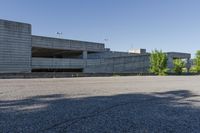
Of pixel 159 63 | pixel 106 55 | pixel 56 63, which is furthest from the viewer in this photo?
pixel 106 55

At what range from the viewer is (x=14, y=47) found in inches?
1578

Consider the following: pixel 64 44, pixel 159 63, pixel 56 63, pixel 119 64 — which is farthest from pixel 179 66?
pixel 56 63

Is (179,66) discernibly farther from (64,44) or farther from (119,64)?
(64,44)

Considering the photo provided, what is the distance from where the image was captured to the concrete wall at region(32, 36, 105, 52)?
146ft

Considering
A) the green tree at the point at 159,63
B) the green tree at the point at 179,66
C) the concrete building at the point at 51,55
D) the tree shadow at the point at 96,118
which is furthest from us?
the green tree at the point at 179,66

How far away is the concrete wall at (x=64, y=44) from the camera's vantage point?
44438mm

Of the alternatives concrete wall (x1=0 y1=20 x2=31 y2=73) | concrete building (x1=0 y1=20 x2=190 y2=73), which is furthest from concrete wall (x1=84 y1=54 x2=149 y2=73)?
concrete wall (x1=0 y1=20 x2=31 y2=73)

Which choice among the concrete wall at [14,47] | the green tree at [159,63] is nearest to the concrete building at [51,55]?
the concrete wall at [14,47]

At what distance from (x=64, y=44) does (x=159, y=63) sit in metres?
21.5

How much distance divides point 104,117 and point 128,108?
5.80ft

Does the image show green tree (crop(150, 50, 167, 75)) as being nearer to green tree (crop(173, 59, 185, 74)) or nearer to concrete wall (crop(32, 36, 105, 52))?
green tree (crop(173, 59, 185, 74))

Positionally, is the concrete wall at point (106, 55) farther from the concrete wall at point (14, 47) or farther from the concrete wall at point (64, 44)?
the concrete wall at point (14, 47)

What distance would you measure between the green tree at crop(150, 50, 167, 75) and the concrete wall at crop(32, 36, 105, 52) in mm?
14032

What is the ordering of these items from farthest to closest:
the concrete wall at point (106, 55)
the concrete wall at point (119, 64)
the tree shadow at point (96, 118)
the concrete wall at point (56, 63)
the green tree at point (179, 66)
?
the concrete wall at point (106, 55) → the green tree at point (179, 66) → the concrete wall at point (119, 64) → the concrete wall at point (56, 63) → the tree shadow at point (96, 118)
